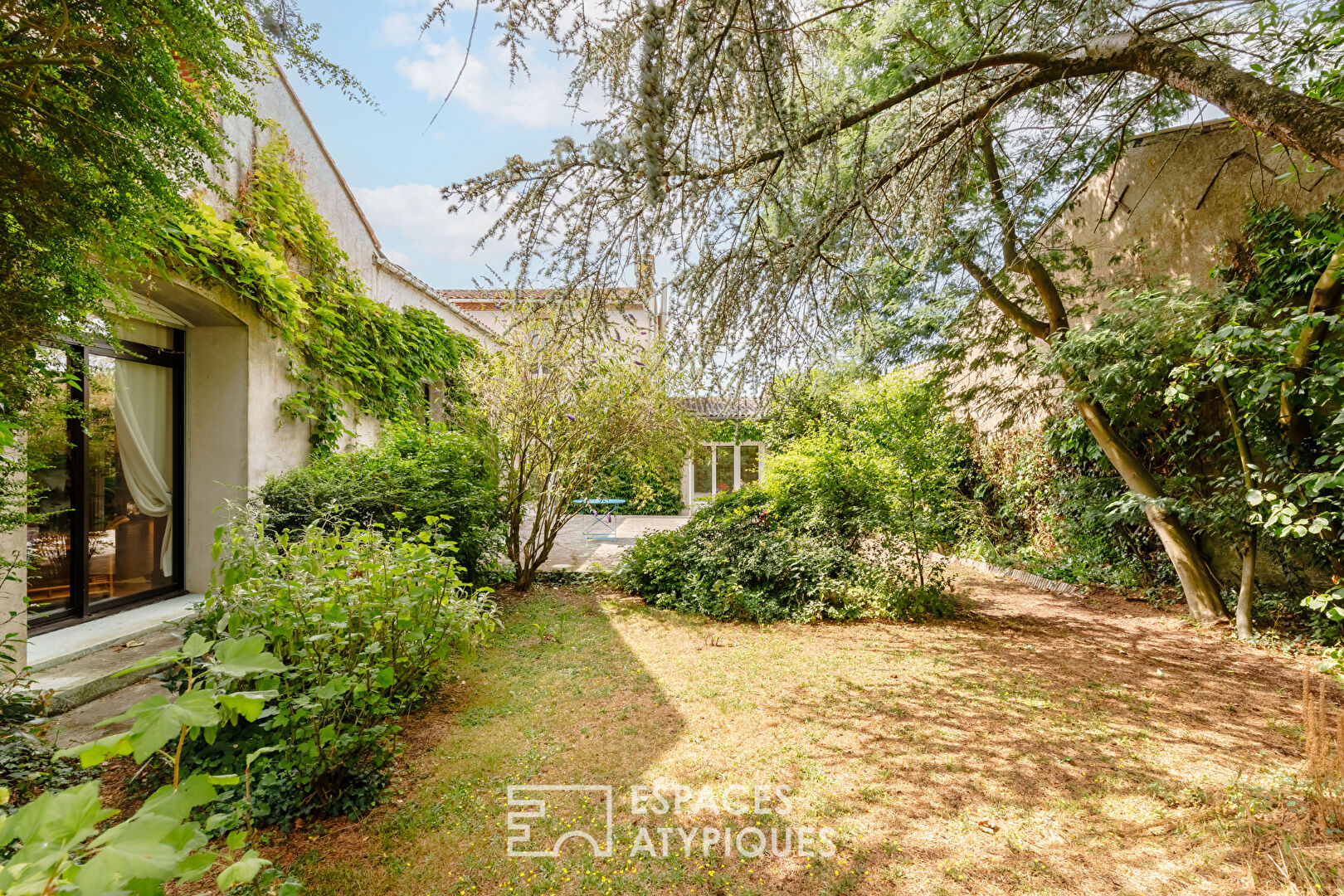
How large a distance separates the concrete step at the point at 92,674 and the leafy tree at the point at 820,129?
3.19m

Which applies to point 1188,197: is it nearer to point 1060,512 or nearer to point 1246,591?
point 1060,512

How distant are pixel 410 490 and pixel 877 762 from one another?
4287 millimetres

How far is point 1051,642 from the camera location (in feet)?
15.2

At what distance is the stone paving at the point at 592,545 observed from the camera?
774 centimetres

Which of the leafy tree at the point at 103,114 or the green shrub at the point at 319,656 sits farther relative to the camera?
the green shrub at the point at 319,656

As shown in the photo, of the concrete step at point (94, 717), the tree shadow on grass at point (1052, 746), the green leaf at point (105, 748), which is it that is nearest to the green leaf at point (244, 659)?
the green leaf at point (105, 748)

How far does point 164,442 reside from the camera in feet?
16.2

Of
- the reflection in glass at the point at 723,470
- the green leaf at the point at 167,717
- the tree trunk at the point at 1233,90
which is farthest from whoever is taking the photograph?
the reflection in glass at the point at 723,470

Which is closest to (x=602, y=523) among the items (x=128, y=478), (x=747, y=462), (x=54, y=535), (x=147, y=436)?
(x=747, y=462)

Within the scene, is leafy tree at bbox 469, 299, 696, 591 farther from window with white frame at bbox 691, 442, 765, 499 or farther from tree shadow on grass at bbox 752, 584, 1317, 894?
window with white frame at bbox 691, 442, 765, 499

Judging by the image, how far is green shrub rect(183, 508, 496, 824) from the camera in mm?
2219
